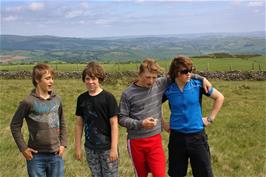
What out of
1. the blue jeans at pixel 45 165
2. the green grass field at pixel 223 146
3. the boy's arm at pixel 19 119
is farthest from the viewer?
the green grass field at pixel 223 146

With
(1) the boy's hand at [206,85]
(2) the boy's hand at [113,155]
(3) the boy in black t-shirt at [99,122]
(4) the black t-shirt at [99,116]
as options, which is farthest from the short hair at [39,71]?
(1) the boy's hand at [206,85]

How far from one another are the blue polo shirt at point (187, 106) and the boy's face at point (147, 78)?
0.29 meters

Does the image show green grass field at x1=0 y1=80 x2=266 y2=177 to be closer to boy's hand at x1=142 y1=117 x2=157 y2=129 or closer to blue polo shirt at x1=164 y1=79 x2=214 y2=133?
blue polo shirt at x1=164 y1=79 x2=214 y2=133

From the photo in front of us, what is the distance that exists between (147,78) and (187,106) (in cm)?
63

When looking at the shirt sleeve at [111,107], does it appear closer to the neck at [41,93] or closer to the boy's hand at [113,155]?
the boy's hand at [113,155]

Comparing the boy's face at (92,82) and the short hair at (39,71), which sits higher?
the short hair at (39,71)

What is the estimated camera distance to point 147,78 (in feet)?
15.5

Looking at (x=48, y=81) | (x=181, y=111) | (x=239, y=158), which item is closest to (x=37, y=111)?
(x=48, y=81)

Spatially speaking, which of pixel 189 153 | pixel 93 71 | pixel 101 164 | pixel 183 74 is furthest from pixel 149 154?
pixel 93 71

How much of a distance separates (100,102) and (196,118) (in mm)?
1261

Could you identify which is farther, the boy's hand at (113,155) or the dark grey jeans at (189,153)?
the dark grey jeans at (189,153)

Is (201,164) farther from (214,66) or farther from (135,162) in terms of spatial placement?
(214,66)

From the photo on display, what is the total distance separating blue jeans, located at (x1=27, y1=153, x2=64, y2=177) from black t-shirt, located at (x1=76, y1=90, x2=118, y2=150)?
0.48 metres

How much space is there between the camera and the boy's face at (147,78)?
472cm
